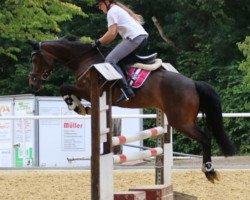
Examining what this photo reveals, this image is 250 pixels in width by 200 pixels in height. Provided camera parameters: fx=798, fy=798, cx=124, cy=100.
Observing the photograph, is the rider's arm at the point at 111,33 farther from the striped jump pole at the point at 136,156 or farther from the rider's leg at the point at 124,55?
the striped jump pole at the point at 136,156

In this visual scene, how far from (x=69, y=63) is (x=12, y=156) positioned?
11.4 meters

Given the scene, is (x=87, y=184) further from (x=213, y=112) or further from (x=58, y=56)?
(x=213, y=112)

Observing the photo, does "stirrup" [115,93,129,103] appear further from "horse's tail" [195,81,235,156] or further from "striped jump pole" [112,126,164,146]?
"horse's tail" [195,81,235,156]

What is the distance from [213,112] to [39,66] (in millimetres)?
2087

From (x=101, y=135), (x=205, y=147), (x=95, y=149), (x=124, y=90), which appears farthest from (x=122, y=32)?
(x=95, y=149)

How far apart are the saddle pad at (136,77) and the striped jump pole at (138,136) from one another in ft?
1.75

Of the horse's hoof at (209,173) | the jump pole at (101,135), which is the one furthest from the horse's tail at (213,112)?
the jump pole at (101,135)

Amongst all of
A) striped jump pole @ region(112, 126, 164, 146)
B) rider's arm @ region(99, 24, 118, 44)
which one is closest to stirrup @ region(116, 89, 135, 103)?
striped jump pole @ region(112, 126, 164, 146)

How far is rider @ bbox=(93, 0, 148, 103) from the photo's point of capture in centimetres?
870

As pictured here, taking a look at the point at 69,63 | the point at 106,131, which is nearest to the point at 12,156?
the point at 69,63

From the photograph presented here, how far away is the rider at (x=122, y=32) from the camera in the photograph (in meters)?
8.70

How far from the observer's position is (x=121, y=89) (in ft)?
28.5

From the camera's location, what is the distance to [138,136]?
869 centimetres

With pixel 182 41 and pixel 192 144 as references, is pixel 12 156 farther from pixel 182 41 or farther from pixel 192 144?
pixel 182 41
